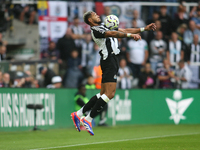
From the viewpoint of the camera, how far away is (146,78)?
53.1 ft

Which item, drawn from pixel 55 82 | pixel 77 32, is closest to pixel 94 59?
pixel 77 32

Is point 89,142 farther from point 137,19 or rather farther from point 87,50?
point 137,19

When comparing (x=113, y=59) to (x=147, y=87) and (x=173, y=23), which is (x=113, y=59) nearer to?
(x=147, y=87)

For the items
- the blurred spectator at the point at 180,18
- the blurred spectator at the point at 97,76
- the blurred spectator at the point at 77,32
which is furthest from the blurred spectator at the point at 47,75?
the blurred spectator at the point at 180,18

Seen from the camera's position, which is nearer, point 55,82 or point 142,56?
point 55,82

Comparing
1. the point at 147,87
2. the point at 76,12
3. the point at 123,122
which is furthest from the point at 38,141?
the point at 76,12

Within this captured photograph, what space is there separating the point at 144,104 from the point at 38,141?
634 cm

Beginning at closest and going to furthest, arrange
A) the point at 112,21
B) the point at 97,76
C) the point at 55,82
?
the point at 112,21 < the point at 55,82 < the point at 97,76

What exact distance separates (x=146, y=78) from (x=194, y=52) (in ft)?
9.04

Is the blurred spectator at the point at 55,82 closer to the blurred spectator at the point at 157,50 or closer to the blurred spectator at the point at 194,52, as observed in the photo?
the blurred spectator at the point at 157,50

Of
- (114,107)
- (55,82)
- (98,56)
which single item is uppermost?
(98,56)

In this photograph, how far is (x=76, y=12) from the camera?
1714 centimetres

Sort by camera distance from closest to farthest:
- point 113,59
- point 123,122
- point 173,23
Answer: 1. point 113,59
2. point 123,122
3. point 173,23

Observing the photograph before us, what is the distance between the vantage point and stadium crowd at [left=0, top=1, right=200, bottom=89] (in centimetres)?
1563
